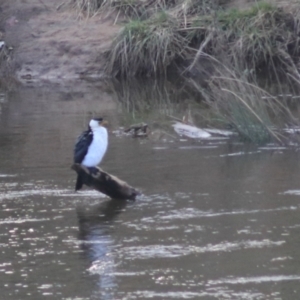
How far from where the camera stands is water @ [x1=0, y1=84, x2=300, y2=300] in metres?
5.19

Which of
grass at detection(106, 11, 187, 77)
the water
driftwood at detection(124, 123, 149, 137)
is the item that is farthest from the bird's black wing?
grass at detection(106, 11, 187, 77)

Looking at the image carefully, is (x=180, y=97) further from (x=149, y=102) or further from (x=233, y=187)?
(x=233, y=187)

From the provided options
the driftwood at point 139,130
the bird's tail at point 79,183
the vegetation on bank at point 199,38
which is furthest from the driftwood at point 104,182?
the vegetation on bank at point 199,38

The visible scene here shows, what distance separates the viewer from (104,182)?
23.2 feet

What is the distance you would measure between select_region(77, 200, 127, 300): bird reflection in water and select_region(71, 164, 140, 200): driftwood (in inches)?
3.2

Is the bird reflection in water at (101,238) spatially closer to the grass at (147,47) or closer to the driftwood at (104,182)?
the driftwood at (104,182)

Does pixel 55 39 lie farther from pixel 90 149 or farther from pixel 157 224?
pixel 157 224

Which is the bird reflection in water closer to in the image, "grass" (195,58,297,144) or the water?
the water

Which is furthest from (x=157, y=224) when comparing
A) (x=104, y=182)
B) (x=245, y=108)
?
(x=245, y=108)

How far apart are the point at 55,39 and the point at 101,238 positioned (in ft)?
42.5

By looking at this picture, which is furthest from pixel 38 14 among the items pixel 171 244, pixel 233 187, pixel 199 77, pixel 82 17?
pixel 171 244

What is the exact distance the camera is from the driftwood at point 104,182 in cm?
706

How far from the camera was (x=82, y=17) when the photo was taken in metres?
19.1

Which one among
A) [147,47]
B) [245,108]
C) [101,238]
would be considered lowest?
[101,238]
